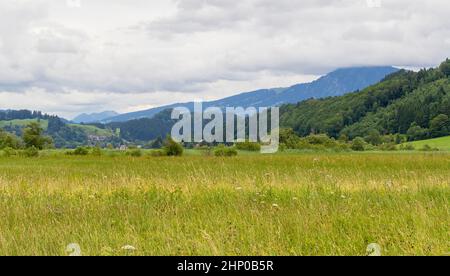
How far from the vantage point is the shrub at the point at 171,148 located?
58.3m

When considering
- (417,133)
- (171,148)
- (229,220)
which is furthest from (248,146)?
(417,133)

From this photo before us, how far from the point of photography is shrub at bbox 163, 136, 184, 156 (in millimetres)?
58328

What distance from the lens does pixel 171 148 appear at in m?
58.6

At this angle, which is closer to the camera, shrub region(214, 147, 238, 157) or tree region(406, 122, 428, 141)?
shrub region(214, 147, 238, 157)

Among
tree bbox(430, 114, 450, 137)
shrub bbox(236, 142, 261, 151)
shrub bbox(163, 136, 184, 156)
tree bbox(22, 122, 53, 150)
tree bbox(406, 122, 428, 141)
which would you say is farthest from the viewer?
tree bbox(406, 122, 428, 141)

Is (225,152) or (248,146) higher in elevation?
(248,146)

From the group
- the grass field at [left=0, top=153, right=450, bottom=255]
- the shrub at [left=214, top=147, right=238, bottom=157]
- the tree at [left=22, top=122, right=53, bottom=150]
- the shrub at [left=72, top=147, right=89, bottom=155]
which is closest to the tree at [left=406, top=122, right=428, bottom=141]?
the tree at [left=22, top=122, right=53, bottom=150]

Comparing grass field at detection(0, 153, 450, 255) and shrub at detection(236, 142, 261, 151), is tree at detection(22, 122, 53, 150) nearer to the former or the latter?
shrub at detection(236, 142, 261, 151)

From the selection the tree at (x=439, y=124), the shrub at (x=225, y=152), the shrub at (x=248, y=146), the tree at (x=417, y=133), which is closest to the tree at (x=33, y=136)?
the shrub at (x=248, y=146)

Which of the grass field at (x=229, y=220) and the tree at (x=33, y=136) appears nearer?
the grass field at (x=229, y=220)

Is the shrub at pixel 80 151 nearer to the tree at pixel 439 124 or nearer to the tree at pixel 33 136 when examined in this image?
the tree at pixel 33 136

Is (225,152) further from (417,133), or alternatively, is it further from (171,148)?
(417,133)

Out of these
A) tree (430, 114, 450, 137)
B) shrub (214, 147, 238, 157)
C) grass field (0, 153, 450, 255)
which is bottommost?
shrub (214, 147, 238, 157)
